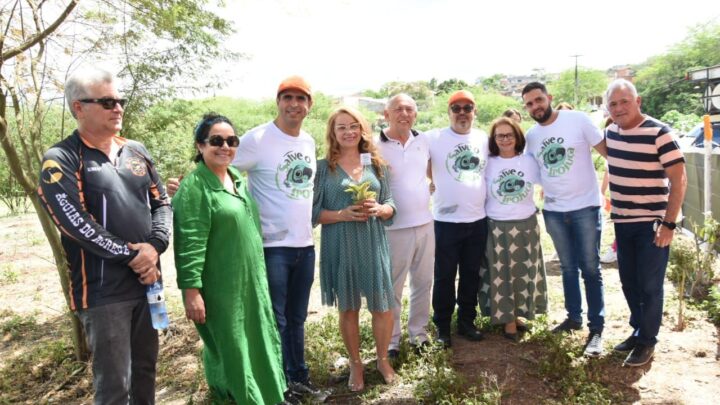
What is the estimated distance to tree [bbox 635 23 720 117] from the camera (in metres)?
47.4

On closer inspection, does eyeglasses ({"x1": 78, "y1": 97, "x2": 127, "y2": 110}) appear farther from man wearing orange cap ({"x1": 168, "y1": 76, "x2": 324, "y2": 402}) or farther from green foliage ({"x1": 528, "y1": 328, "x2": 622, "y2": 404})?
green foliage ({"x1": 528, "y1": 328, "x2": 622, "y2": 404})

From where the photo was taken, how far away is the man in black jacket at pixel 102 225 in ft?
7.69

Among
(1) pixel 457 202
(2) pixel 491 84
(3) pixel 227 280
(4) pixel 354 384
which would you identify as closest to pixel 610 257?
(1) pixel 457 202

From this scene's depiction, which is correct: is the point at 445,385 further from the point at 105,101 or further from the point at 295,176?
the point at 105,101

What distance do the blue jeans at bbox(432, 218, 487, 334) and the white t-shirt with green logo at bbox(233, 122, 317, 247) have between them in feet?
4.11

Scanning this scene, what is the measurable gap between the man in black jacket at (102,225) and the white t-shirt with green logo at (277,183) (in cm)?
80

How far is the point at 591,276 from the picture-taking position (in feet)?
13.4

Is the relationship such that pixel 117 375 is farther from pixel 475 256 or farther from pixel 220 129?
pixel 475 256

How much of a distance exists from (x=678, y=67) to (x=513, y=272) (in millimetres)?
57958

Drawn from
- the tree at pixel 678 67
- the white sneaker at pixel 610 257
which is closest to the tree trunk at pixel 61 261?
the white sneaker at pixel 610 257

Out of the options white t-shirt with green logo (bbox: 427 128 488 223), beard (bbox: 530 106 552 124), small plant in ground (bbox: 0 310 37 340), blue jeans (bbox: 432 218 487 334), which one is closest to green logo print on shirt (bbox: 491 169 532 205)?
white t-shirt with green logo (bbox: 427 128 488 223)

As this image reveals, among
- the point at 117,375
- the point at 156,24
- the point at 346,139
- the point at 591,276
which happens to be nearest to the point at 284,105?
the point at 346,139

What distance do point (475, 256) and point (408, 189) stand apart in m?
0.86

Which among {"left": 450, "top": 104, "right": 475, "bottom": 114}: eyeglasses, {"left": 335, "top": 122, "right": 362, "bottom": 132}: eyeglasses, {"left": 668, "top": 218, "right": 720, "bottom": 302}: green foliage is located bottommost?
{"left": 668, "top": 218, "right": 720, "bottom": 302}: green foliage
